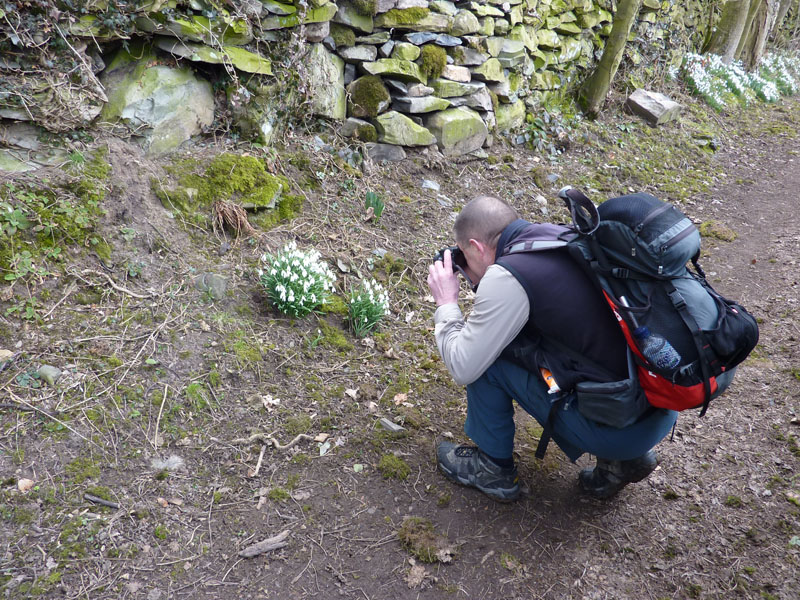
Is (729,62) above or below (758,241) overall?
above

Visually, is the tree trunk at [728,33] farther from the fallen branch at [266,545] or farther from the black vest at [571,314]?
the fallen branch at [266,545]

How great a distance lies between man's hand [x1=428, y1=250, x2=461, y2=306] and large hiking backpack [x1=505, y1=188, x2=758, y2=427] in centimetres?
70

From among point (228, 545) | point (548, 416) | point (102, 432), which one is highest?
point (548, 416)

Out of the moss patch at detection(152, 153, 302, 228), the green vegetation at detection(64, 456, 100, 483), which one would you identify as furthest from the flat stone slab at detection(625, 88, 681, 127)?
the green vegetation at detection(64, 456, 100, 483)

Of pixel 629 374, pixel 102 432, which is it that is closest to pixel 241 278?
pixel 102 432

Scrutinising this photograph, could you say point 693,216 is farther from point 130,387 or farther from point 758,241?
point 130,387

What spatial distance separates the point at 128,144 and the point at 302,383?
7.06ft

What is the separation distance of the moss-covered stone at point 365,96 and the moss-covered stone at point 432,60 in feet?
1.93

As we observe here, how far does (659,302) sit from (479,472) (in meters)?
1.42

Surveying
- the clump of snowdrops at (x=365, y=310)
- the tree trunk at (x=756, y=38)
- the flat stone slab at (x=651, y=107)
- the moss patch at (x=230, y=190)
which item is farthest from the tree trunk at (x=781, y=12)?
the clump of snowdrops at (x=365, y=310)

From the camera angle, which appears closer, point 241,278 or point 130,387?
point 130,387

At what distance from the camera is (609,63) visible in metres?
8.03

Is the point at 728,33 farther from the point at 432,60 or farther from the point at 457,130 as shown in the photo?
the point at 432,60

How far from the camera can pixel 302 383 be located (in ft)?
11.5
